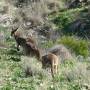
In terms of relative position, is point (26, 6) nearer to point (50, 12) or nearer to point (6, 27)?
point (50, 12)

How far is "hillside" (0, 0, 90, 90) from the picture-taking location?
1411cm

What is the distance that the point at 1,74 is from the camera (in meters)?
15.0

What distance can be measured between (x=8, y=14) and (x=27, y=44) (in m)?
14.7

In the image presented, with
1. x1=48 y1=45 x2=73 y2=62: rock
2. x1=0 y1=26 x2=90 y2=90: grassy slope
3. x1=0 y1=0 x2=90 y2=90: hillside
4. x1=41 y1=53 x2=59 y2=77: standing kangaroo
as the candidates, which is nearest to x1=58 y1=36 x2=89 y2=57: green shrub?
x1=0 y1=0 x2=90 y2=90: hillside

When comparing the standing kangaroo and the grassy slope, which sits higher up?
the standing kangaroo

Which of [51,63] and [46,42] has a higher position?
[51,63]

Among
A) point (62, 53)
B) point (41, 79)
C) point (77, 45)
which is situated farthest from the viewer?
point (77, 45)

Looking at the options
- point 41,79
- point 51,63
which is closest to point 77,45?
point 51,63

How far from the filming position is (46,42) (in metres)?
24.3

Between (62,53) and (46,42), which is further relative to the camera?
(46,42)

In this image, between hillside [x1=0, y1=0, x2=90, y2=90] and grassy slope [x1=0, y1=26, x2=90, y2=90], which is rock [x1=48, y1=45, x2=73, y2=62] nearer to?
hillside [x1=0, y1=0, x2=90, y2=90]

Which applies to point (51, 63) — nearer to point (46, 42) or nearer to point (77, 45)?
point (77, 45)

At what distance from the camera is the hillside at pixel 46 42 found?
14.1 m

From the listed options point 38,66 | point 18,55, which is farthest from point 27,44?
point 38,66
